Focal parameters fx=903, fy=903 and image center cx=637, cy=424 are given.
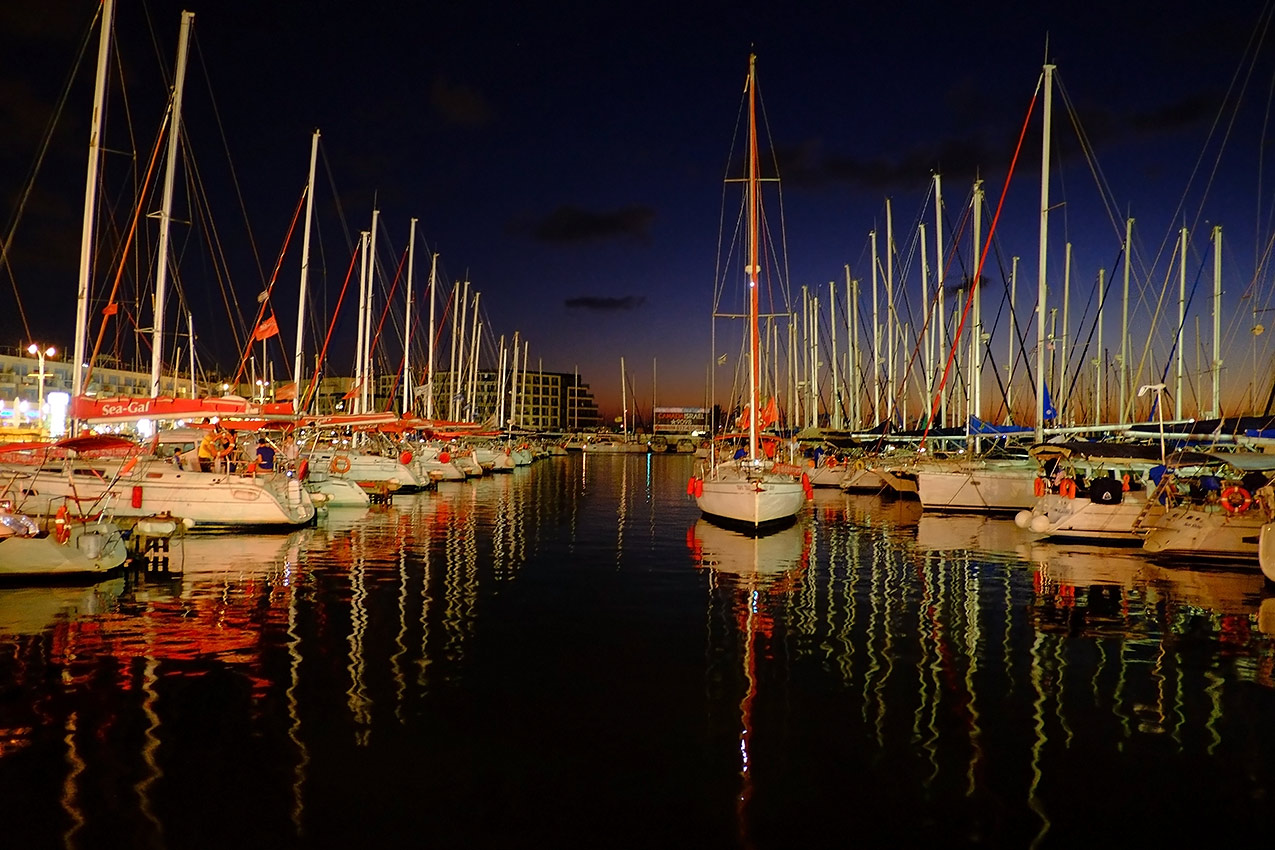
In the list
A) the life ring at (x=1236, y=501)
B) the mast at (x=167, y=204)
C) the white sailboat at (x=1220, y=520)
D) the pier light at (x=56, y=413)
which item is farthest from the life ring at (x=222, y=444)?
the pier light at (x=56, y=413)

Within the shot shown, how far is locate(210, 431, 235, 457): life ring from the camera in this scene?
25.8 meters

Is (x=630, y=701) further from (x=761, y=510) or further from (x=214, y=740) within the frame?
(x=761, y=510)

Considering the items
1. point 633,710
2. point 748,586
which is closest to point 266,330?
point 748,586

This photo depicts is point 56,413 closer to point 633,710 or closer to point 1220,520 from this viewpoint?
point 633,710

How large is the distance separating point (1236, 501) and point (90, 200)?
28487 millimetres

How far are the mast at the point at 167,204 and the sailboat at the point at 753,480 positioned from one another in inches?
661

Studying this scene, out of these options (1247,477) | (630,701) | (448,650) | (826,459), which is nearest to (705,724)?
(630,701)

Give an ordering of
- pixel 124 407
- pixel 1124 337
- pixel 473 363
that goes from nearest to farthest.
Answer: pixel 124 407 < pixel 1124 337 < pixel 473 363

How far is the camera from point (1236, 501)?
67.9 ft

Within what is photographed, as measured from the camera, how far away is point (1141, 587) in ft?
58.2

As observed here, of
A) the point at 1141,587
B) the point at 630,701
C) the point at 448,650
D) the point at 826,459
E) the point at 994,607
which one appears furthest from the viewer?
the point at 826,459

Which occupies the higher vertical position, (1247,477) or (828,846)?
(1247,477)

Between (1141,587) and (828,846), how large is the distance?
1379 centimetres

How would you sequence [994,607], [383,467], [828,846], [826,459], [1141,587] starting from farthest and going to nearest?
[826,459] < [383,467] < [1141,587] < [994,607] < [828,846]
